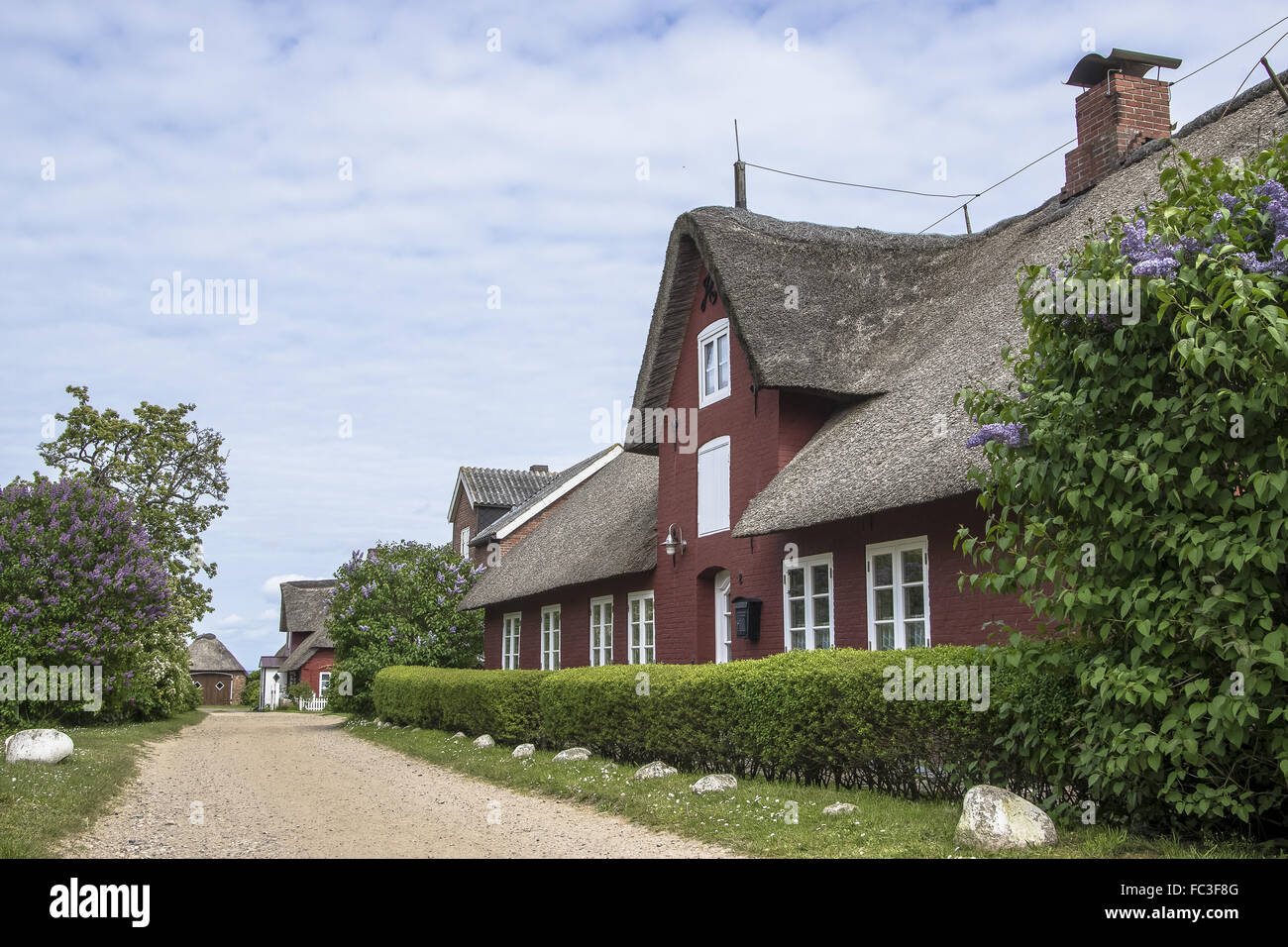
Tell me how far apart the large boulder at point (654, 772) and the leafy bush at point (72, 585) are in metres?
13.5

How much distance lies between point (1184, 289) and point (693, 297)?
11956mm

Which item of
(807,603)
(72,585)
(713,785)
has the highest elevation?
(72,585)

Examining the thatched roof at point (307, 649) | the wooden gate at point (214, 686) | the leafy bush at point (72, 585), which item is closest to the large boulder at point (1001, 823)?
the leafy bush at point (72, 585)

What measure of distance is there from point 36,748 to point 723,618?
32.0 feet

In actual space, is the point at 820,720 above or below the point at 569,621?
below

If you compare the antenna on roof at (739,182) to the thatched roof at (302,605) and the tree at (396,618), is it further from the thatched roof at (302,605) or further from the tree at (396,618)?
the thatched roof at (302,605)

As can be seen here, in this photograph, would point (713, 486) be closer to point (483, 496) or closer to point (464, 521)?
point (483, 496)

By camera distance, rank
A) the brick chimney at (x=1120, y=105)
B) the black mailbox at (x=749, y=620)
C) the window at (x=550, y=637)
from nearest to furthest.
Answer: the black mailbox at (x=749, y=620) < the brick chimney at (x=1120, y=105) < the window at (x=550, y=637)

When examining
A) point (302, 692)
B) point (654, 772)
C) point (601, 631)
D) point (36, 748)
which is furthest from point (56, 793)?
point (302, 692)

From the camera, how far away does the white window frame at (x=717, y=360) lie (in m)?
16.8

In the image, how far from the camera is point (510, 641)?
88.1 feet

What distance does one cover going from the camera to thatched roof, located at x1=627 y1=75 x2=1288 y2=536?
11.9 metres
